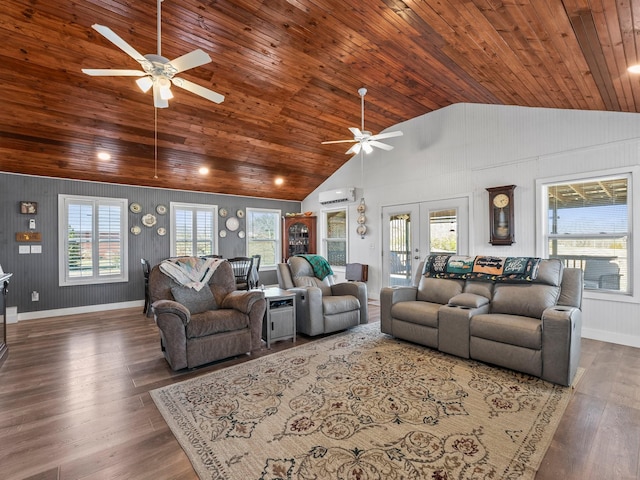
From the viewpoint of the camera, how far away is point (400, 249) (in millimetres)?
6156

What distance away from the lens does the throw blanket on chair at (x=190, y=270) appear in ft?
11.6

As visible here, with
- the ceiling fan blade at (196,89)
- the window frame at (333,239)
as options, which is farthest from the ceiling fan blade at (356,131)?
the window frame at (333,239)

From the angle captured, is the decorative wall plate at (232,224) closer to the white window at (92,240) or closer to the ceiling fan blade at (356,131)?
the white window at (92,240)

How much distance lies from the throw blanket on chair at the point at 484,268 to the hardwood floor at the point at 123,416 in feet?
3.54

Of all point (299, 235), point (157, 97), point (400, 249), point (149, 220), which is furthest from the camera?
point (299, 235)

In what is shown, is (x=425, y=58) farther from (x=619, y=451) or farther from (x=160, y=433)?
(x=160, y=433)

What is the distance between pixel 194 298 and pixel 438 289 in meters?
2.91

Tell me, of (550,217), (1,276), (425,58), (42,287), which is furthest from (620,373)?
(42,287)

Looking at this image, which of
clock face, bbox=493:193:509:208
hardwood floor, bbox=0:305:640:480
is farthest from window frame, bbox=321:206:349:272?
hardwood floor, bbox=0:305:640:480

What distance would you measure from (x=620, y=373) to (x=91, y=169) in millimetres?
7537

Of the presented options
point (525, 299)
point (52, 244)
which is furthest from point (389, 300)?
point (52, 244)

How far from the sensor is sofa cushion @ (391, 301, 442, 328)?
358cm

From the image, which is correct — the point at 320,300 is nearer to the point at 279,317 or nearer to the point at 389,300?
the point at 279,317

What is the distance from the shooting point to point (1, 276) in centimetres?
324
